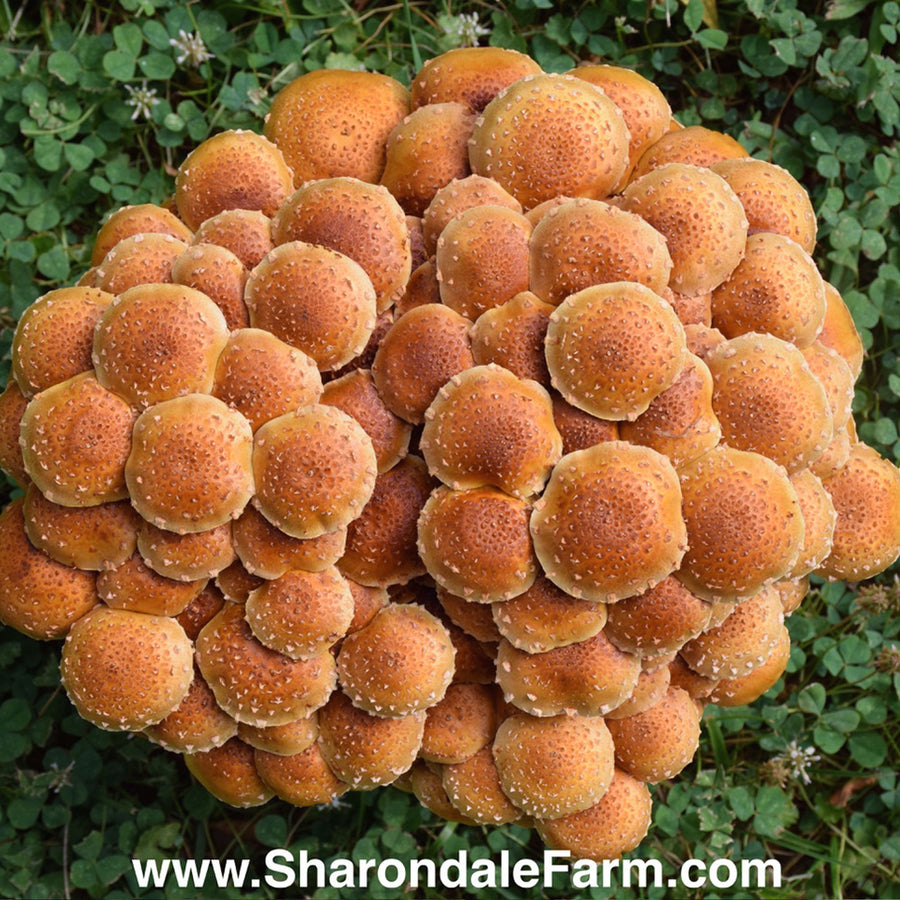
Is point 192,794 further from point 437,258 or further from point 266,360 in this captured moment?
point 437,258

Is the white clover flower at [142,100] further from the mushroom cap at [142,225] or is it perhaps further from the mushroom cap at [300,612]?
the mushroom cap at [300,612]

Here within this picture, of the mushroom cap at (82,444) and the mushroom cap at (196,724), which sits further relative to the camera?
the mushroom cap at (196,724)

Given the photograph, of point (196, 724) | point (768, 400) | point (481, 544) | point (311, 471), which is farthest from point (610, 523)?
point (196, 724)

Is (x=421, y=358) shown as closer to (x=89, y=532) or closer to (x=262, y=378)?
(x=262, y=378)

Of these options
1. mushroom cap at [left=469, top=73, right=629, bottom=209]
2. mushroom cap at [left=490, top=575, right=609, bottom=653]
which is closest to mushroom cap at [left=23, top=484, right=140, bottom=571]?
mushroom cap at [left=490, top=575, right=609, bottom=653]

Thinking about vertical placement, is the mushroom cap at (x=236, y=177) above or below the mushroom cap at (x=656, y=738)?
above

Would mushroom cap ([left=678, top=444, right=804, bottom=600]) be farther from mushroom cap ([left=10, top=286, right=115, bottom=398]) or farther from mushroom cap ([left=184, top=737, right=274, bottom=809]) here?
mushroom cap ([left=10, top=286, right=115, bottom=398])

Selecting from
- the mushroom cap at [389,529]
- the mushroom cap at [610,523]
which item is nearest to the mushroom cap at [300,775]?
the mushroom cap at [389,529]
